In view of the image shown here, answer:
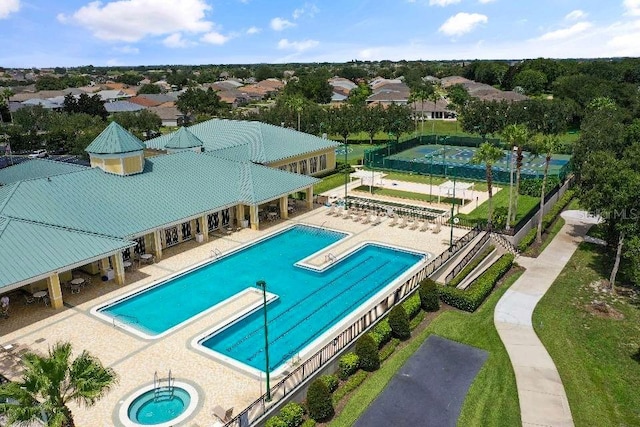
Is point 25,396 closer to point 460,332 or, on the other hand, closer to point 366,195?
point 460,332

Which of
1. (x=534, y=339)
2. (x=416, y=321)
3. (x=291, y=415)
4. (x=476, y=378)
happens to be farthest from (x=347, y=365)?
(x=534, y=339)

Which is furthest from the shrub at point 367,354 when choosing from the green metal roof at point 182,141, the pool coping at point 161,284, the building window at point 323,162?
the building window at point 323,162

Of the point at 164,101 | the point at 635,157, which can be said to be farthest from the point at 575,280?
the point at 164,101

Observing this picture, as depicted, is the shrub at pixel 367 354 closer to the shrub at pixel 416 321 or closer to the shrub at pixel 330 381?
the shrub at pixel 330 381

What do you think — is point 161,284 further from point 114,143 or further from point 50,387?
point 50,387

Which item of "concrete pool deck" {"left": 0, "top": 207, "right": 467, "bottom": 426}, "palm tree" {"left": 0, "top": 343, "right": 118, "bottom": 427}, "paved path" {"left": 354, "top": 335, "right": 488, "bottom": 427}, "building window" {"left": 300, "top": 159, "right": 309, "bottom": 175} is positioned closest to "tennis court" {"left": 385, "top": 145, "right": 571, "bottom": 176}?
"building window" {"left": 300, "top": 159, "right": 309, "bottom": 175}

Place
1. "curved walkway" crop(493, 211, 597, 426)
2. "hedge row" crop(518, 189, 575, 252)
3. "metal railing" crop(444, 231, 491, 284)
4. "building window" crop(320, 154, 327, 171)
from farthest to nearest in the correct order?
"building window" crop(320, 154, 327, 171) < "hedge row" crop(518, 189, 575, 252) < "metal railing" crop(444, 231, 491, 284) < "curved walkway" crop(493, 211, 597, 426)

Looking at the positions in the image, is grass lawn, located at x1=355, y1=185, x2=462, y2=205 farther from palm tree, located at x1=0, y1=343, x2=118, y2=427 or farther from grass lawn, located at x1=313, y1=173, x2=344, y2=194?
palm tree, located at x1=0, y1=343, x2=118, y2=427
